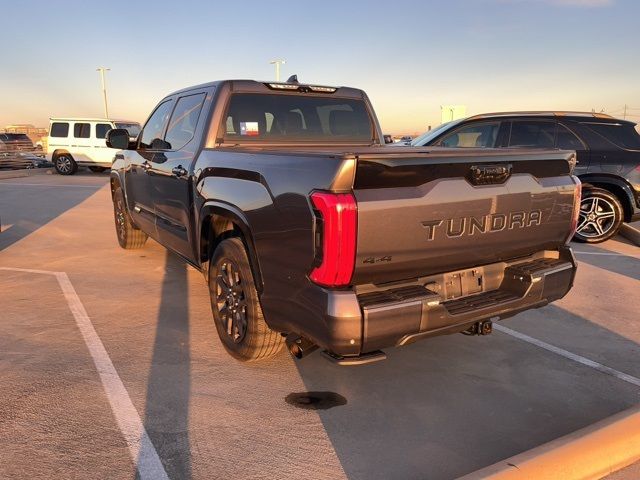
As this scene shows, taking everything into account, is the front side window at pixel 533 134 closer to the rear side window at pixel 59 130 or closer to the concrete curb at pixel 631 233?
the concrete curb at pixel 631 233

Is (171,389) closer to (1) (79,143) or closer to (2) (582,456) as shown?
(2) (582,456)

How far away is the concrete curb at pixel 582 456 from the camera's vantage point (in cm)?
221

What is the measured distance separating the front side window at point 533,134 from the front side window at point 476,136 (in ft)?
0.94

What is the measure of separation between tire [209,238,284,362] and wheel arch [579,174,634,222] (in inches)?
237

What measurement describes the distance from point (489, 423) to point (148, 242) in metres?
5.95

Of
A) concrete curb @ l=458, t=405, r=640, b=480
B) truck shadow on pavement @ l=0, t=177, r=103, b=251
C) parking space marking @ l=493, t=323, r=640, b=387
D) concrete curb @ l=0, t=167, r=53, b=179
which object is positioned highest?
concrete curb @ l=0, t=167, r=53, b=179

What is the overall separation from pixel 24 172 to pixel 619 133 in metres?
21.3

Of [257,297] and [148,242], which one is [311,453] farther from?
[148,242]

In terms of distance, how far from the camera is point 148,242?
7516 millimetres

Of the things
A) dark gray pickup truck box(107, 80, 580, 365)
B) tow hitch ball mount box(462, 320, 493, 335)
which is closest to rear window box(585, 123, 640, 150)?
dark gray pickup truck box(107, 80, 580, 365)

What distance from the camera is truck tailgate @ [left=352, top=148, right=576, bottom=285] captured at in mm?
2430

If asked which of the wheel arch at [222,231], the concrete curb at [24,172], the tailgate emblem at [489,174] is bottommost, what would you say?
the concrete curb at [24,172]

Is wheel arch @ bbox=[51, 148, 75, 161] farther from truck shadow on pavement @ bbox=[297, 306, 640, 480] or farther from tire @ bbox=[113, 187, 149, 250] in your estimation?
truck shadow on pavement @ bbox=[297, 306, 640, 480]

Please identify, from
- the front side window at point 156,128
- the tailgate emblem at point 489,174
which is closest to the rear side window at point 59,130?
the front side window at point 156,128
